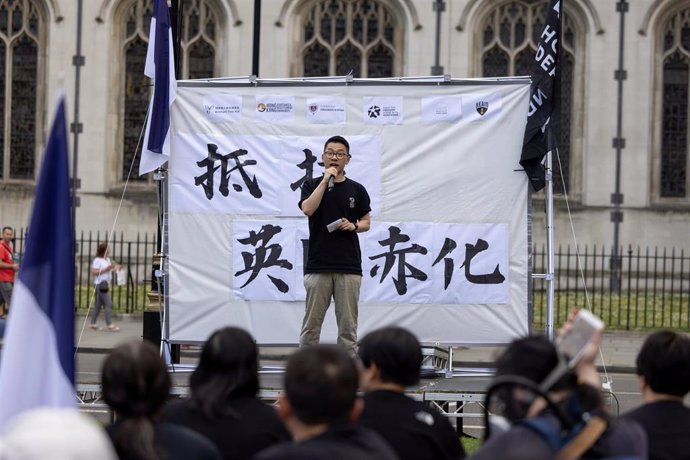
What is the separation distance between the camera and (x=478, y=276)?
11141mm

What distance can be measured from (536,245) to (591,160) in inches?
84.4

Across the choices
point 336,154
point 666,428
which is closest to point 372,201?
point 336,154

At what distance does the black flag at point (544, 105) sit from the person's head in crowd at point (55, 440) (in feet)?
27.0

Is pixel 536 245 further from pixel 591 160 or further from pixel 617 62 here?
pixel 617 62

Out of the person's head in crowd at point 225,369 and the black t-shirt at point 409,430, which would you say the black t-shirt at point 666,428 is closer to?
the black t-shirt at point 409,430

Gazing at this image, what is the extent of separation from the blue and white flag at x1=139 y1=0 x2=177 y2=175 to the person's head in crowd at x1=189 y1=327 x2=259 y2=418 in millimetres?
6309

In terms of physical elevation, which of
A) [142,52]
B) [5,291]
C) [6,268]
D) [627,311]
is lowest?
[627,311]

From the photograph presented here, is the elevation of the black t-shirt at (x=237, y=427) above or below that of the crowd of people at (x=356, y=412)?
below

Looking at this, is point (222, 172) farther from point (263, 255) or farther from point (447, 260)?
point (447, 260)

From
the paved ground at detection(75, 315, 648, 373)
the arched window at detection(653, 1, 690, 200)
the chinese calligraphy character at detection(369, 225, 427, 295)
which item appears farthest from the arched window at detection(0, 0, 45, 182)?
the chinese calligraphy character at detection(369, 225, 427, 295)

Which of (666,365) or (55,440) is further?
(666,365)

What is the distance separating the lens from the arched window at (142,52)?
28.2m

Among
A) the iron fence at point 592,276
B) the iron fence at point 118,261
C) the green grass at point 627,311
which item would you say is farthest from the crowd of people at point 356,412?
the iron fence at point 118,261

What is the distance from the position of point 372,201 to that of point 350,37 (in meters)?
17.6
